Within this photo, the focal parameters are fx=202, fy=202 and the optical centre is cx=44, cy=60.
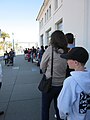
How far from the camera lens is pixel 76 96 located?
194 centimetres

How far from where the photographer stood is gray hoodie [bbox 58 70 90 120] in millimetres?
1920

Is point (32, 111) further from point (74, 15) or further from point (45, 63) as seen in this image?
point (74, 15)

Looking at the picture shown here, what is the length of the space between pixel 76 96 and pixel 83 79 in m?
0.18

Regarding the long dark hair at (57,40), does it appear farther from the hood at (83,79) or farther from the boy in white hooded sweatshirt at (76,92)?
the hood at (83,79)

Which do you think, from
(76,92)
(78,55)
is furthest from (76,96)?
(78,55)

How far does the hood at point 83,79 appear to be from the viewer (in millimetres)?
1919

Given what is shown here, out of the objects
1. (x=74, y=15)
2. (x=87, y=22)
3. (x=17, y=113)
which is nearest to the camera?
(x=17, y=113)

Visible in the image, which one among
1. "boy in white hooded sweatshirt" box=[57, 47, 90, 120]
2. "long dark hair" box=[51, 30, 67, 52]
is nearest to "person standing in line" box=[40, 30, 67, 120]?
"long dark hair" box=[51, 30, 67, 52]

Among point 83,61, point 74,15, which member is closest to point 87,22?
point 74,15

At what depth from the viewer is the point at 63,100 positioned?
1950 mm

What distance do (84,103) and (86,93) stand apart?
0.35 ft

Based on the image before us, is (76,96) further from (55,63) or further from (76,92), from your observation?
(55,63)

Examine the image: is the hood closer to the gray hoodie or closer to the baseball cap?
the gray hoodie

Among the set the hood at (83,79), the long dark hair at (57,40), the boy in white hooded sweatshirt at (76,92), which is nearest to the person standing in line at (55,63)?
the long dark hair at (57,40)
